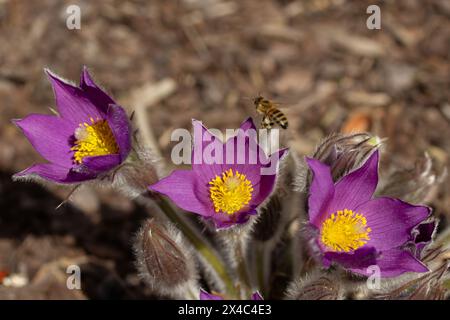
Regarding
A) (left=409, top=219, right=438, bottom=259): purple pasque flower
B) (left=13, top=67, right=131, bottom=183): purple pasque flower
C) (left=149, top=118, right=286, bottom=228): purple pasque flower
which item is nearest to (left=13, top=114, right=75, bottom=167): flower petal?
(left=13, top=67, right=131, bottom=183): purple pasque flower

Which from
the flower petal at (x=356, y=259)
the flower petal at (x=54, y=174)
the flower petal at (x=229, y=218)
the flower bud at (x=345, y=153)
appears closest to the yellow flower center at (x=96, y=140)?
the flower petal at (x=54, y=174)

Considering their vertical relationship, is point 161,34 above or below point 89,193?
above

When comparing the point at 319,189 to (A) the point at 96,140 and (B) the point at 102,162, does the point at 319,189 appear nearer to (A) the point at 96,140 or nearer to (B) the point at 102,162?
(B) the point at 102,162

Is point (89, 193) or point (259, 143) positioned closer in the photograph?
point (259, 143)

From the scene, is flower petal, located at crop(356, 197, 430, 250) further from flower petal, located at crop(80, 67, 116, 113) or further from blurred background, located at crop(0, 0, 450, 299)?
blurred background, located at crop(0, 0, 450, 299)

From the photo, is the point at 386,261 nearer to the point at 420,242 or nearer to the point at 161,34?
the point at 420,242

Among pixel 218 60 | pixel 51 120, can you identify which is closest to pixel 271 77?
pixel 218 60
